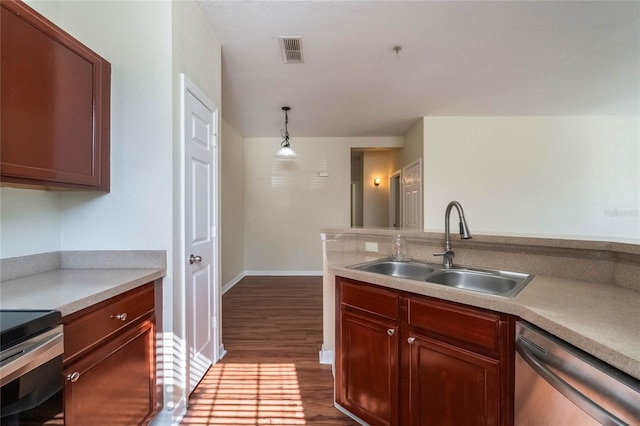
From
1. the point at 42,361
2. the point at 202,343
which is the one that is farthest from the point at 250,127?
the point at 42,361

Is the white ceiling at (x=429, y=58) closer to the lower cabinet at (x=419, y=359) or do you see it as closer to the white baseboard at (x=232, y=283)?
the lower cabinet at (x=419, y=359)

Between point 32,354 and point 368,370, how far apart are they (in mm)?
1412

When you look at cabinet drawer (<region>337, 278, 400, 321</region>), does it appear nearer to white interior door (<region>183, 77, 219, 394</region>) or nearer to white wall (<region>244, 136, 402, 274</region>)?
white interior door (<region>183, 77, 219, 394</region>)

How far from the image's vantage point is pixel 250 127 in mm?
4688

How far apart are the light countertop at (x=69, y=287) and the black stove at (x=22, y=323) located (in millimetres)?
47

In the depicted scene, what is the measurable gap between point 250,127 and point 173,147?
336cm

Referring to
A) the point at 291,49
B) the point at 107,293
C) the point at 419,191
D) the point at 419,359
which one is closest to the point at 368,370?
the point at 419,359

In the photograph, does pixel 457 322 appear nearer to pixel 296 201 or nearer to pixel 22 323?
pixel 22 323

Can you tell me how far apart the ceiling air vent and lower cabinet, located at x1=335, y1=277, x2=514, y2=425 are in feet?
6.97

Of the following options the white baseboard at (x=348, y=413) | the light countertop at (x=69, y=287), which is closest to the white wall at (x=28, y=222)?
the light countertop at (x=69, y=287)


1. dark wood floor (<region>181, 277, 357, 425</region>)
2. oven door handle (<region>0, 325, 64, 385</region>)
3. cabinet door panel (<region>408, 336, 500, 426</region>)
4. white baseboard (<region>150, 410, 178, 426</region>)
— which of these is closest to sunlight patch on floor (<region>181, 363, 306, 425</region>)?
dark wood floor (<region>181, 277, 357, 425</region>)

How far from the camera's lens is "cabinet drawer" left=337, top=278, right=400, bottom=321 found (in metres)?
1.32

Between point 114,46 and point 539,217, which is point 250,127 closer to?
point 114,46

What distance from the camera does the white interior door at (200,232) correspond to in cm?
175
